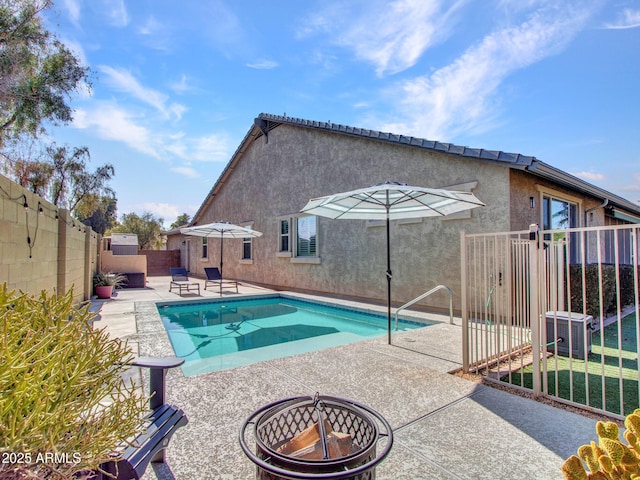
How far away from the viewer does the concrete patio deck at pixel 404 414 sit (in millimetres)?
2621

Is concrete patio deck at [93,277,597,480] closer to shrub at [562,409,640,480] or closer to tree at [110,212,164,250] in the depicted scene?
shrub at [562,409,640,480]

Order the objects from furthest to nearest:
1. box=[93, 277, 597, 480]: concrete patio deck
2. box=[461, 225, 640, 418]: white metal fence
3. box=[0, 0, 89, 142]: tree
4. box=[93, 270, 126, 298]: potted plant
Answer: box=[0, 0, 89, 142]: tree → box=[93, 270, 126, 298]: potted plant → box=[461, 225, 640, 418]: white metal fence → box=[93, 277, 597, 480]: concrete patio deck

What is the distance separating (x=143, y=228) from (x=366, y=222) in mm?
44000

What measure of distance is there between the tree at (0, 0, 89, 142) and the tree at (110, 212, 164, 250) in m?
→ 29.7

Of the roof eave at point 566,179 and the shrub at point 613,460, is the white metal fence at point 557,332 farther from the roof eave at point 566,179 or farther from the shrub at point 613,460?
the shrub at point 613,460

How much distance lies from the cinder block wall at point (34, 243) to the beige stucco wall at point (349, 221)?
8.38 metres

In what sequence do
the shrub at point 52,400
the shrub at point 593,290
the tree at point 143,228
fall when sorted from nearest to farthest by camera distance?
1. the shrub at point 52,400
2. the shrub at point 593,290
3. the tree at point 143,228

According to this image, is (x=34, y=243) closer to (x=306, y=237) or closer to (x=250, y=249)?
(x=306, y=237)

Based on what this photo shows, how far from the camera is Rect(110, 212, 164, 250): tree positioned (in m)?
46.8

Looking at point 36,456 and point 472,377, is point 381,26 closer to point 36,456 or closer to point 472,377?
point 472,377

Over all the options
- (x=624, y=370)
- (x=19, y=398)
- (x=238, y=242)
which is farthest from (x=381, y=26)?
(x=238, y=242)

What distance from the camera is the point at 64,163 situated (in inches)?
965

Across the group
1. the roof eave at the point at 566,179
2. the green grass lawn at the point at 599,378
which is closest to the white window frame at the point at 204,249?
the roof eave at the point at 566,179

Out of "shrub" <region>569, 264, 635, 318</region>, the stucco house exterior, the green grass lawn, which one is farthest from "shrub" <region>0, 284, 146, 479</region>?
"shrub" <region>569, 264, 635, 318</region>
